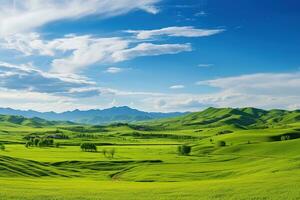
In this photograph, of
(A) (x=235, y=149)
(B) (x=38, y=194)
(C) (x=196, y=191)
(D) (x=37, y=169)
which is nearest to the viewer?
(B) (x=38, y=194)

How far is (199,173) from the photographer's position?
10881 centimetres

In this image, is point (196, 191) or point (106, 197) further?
point (196, 191)

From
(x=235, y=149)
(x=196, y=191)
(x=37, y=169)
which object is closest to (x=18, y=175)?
(x=37, y=169)

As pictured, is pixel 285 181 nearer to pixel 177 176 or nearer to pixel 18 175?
pixel 177 176

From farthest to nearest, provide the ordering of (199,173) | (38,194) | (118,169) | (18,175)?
(118,169) < (199,173) < (18,175) < (38,194)

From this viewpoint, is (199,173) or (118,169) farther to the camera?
(118,169)

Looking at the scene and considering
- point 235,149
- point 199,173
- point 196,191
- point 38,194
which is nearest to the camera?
point 38,194

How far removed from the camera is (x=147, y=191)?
5847cm

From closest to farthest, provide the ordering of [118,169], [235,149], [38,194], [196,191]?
[38,194], [196,191], [118,169], [235,149]

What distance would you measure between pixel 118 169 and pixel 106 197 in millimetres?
79090

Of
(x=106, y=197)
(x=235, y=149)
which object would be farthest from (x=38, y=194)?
(x=235, y=149)

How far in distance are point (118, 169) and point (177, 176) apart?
33.0 m

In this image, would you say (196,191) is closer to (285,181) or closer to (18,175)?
(285,181)

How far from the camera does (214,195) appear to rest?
2074 inches
